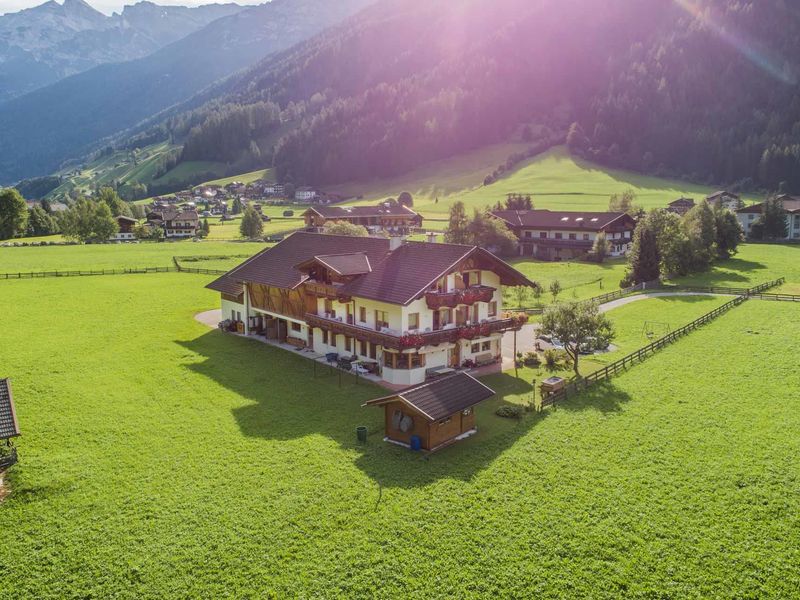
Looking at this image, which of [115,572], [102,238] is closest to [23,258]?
[102,238]

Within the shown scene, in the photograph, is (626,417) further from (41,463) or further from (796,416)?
(41,463)

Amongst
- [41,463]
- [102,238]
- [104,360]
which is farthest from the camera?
[102,238]

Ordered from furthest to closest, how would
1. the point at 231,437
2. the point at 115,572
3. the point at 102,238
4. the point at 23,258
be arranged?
1. the point at 102,238
2. the point at 23,258
3. the point at 231,437
4. the point at 115,572

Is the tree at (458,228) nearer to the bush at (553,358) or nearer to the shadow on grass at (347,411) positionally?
the bush at (553,358)

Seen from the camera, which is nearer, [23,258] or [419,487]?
[419,487]

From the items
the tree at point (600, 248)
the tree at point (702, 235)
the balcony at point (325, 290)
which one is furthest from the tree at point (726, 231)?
the balcony at point (325, 290)

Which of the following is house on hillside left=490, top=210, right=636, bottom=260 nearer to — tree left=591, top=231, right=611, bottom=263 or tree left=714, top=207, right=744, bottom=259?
tree left=591, top=231, right=611, bottom=263
